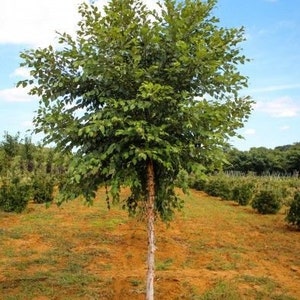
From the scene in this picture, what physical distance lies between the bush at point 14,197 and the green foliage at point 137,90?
39.4ft

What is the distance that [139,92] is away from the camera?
5137 millimetres

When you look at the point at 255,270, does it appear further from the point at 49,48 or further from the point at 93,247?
the point at 49,48

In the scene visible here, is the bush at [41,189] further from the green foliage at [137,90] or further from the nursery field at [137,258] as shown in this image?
the green foliage at [137,90]

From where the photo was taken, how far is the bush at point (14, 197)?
1652 centimetres

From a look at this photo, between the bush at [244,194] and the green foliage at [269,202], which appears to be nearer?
the green foliage at [269,202]

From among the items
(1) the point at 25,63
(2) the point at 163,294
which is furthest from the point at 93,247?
Result: (1) the point at 25,63

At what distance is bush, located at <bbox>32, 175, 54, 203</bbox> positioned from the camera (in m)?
19.5

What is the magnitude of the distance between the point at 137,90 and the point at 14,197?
13.0 m

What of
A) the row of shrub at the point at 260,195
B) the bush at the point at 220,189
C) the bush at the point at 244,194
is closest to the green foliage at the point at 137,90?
the row of shrub at the point at 260,195

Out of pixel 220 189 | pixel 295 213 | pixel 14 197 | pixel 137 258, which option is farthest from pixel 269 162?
pixel 137 258

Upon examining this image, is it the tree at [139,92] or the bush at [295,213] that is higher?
the tree at [139,92]

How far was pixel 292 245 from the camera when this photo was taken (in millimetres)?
12023

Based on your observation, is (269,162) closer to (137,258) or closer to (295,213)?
(295,213)

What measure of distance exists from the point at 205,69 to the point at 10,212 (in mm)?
13740
